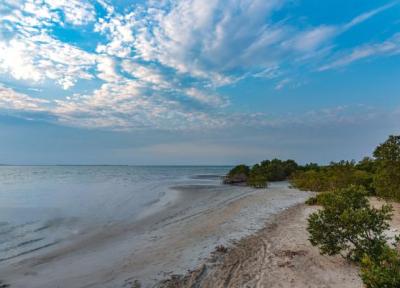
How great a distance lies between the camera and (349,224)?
9.45m

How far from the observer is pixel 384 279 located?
235 inches

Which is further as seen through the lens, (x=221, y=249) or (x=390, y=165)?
(x=390, y=165)

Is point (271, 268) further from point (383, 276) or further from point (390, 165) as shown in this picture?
point (390, 165)

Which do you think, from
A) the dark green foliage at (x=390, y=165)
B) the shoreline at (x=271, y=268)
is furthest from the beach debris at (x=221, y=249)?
the dark green foliage at (x=390, y=165)

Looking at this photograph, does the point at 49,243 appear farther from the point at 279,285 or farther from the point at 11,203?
the point at 11,203

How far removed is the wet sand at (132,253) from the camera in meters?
10.2

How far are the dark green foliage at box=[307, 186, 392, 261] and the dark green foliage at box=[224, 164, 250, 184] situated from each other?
55.6m

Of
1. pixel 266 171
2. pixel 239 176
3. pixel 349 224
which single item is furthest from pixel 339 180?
pixel 266 171

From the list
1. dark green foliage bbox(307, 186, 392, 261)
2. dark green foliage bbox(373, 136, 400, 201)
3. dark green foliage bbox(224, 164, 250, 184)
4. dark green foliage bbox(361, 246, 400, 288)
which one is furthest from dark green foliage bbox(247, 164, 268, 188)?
dark green foliage bbox(361, 246, 400, 288)

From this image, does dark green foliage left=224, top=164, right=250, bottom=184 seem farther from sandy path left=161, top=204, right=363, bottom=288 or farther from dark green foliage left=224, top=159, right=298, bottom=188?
sandy path left=161, top=204, right=363, bottom=288

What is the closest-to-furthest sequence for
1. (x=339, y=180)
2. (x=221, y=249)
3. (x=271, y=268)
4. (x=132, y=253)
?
(x=271, y=268)
(x=221, y=249)
(x=132, y=253)
(x=339, y=180)

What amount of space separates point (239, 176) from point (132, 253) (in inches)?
2295

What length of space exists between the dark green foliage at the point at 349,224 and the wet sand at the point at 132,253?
4.56 meters

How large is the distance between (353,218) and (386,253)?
2.38m
